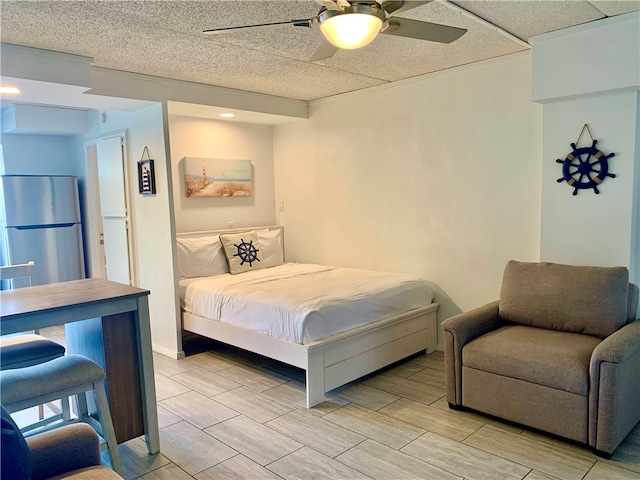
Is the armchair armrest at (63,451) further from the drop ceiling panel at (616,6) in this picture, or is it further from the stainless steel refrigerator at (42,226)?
the stainless steel refrigerator at (42,226)

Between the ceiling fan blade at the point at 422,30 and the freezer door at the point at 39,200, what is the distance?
4675mm

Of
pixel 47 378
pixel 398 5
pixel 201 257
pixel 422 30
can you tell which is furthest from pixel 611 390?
pixel 201 257

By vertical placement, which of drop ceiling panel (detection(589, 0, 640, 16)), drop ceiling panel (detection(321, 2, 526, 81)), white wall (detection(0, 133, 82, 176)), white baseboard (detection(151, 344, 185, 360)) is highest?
drop ceiling panel (detection(321, 2, 526, 81))

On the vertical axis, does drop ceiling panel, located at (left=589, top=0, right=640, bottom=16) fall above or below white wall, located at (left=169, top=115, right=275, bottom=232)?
above

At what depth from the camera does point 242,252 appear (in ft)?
15.4

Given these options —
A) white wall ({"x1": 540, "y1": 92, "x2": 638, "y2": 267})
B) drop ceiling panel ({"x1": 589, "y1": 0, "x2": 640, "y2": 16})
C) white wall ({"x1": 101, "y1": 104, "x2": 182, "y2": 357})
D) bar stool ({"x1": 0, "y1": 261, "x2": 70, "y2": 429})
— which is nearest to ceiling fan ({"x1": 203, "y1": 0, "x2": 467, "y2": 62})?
drop ceiling panel ({"x1": 589, "y1": 0, "x2": 640, "y2": 16})

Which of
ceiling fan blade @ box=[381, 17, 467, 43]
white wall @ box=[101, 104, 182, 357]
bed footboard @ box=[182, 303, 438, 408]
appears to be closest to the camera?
→ ceiling fan blade @ box=[381, 17, 467, 43]

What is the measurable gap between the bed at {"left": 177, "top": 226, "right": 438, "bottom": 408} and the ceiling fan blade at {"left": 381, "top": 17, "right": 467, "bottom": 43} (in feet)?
5.89

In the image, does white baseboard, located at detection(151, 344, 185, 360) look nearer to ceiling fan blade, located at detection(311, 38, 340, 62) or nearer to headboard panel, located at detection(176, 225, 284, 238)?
headboard panel, located at detection(176, 225, 284, 238)

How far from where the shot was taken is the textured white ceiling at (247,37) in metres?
2.47

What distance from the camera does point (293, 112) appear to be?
4.89m

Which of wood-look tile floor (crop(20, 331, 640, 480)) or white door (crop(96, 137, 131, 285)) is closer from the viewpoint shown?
wood-look tile floor (crop(20, 331, 640, 480))

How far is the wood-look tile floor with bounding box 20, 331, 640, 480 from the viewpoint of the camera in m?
→ 2.37

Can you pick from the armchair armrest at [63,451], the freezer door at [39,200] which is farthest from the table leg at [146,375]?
the freezer door at [39,200]
